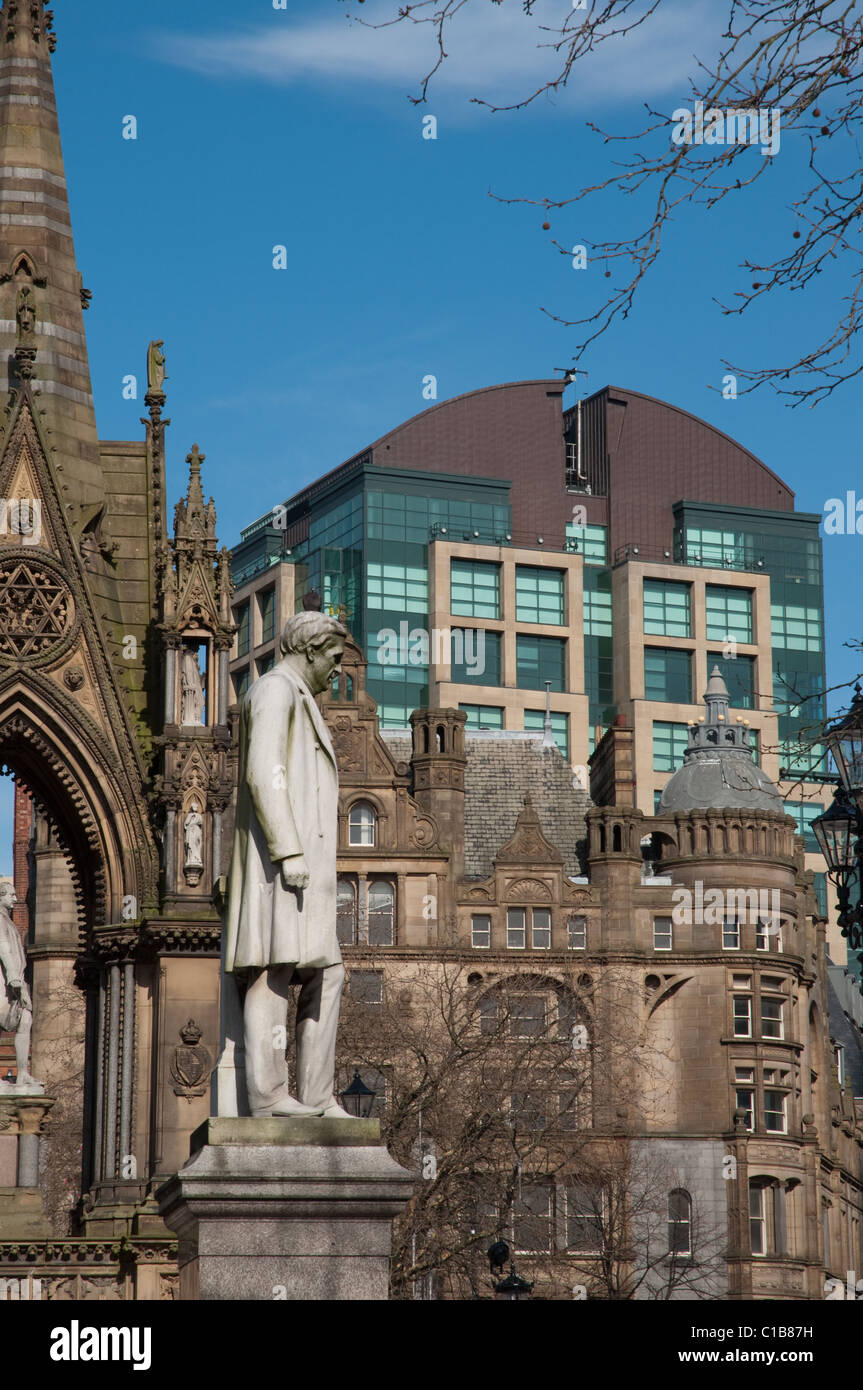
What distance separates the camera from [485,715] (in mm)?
129500

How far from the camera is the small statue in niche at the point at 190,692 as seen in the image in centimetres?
3080

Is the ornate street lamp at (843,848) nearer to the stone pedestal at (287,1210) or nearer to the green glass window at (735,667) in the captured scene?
the stone pedestal at (287,1210)

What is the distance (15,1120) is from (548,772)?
168ft

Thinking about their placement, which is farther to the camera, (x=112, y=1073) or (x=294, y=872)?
(x=112, y=1073)

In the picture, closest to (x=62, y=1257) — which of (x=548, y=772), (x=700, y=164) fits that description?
(x=700, y=164)

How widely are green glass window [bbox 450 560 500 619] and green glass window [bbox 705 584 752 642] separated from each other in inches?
565

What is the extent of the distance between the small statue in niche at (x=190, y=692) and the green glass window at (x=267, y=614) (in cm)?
10496

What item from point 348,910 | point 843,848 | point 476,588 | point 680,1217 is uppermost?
point 476,588

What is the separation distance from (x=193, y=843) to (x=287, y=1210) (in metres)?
15.8

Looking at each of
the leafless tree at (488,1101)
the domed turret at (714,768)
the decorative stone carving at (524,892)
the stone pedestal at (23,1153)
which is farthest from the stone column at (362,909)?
the stone pedestal at (23,1153)

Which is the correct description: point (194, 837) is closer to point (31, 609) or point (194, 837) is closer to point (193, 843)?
point (193, 843)

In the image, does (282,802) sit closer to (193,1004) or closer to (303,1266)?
(303,1266)

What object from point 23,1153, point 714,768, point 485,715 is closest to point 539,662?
point 485,715

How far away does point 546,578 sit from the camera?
13538cm
